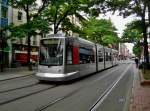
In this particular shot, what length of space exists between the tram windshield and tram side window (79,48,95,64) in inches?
140

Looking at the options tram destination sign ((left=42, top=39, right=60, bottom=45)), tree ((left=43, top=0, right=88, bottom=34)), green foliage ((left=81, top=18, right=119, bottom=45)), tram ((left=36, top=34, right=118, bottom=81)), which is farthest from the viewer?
green foliage ((left=81, top=18, right=119, bottom=45))

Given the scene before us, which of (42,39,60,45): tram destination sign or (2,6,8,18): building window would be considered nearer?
(42,39,60,45): tram destination sign

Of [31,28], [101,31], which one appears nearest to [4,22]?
[31,28]

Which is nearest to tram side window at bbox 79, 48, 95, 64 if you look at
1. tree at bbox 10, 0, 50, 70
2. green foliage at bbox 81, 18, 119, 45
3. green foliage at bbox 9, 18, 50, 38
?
green foliage at bbox 9, 18, 50, 38

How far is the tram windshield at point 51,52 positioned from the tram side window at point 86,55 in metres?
3.57

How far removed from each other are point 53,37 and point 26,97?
25.4ft

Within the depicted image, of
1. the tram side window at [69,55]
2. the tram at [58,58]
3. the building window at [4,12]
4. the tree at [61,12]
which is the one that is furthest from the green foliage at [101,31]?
the tram side window at [69,55]

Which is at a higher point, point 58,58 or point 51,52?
point 51,52

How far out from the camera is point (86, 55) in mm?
28172

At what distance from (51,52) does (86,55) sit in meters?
6.28

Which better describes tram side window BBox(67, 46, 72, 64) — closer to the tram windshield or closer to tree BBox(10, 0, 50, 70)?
the tram windshield

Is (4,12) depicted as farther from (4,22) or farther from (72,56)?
(72,56)

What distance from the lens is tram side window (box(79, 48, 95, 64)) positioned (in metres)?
26.1

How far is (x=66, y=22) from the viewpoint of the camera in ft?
148
